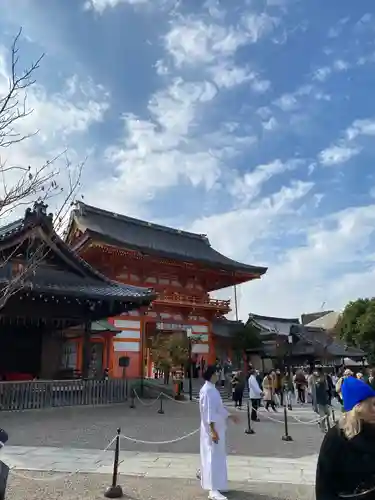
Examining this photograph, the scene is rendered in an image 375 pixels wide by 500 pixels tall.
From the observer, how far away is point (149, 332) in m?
27.9

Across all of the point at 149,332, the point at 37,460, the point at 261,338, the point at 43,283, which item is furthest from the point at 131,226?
the point at 37,460

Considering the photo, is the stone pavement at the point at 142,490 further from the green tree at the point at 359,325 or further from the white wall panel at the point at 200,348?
the green tree at the point at 359,325

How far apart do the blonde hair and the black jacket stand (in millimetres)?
29

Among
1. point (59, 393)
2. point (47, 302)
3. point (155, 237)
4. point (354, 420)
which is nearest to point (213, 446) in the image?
point (354, 420)

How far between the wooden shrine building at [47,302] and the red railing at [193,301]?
326 inches

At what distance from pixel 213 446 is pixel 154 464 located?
210cm

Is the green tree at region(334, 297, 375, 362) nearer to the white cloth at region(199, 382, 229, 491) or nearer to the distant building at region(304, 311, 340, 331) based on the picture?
the distant building at region(304, 311, 340, 331)

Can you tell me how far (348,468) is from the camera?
2607 millimetres

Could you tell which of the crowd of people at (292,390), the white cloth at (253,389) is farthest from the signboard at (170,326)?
the white cloth at (253,389)

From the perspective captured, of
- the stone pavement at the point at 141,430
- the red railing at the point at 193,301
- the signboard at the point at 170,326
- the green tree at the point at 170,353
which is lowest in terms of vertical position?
the stone pavement at the point at 141,430

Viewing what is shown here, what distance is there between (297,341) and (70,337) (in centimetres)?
A: 1812

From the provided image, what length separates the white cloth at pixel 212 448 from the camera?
5891 millimetres

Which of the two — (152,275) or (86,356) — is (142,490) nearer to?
(86,356)

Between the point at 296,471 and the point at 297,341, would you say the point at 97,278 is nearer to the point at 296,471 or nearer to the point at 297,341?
the point at 296,471
